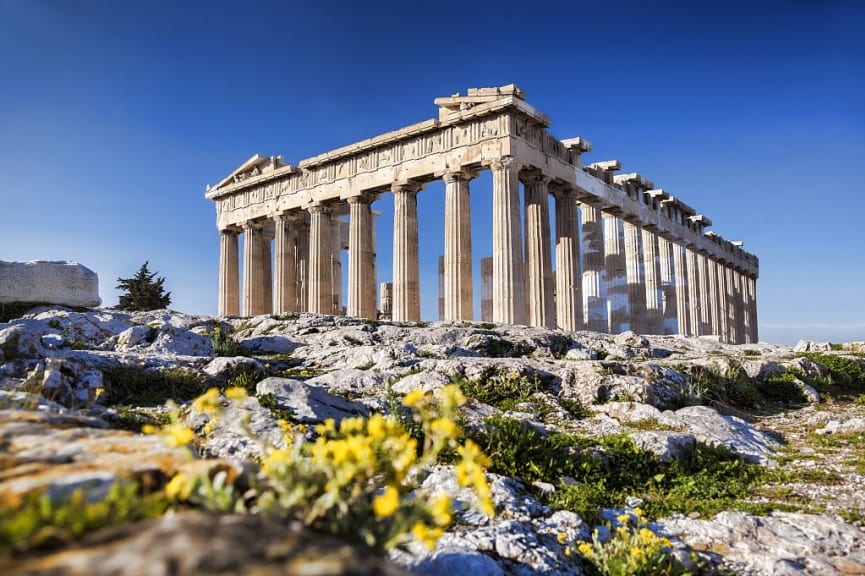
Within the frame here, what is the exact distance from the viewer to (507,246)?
25.7 m

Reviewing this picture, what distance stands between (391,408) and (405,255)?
21.8 meters

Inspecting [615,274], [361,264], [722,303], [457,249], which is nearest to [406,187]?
[361,264]

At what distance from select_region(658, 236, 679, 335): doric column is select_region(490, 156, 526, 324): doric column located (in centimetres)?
1690

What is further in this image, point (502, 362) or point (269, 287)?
point (269, 287)

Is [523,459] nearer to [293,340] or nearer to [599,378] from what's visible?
[599,378]

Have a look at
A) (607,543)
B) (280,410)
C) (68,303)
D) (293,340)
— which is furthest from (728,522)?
(68,303)

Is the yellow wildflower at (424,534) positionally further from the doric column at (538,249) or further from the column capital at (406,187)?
the column capital at (406,187)

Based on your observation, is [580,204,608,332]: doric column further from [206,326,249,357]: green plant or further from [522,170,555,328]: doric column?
[206,326,249,357]: green plant

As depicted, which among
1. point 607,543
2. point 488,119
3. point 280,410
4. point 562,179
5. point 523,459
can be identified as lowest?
point 607,543

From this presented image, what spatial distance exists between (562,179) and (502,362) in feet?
66.5

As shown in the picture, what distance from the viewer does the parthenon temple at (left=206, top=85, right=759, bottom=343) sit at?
86.4 ft

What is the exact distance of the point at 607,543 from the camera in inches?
201

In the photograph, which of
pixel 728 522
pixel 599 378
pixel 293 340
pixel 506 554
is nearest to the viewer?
pixel 506 554

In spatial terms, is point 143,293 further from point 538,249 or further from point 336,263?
point 538,249
